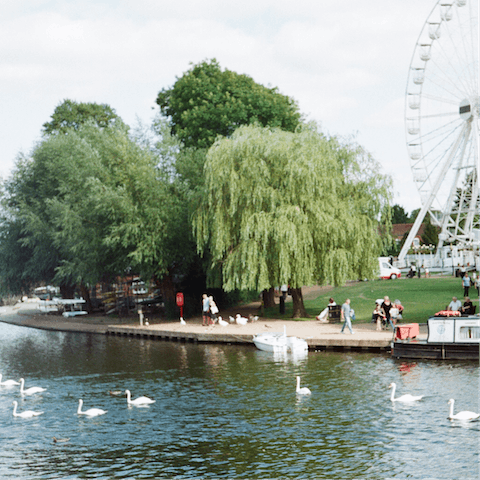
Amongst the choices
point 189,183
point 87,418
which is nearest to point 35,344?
point 189,183

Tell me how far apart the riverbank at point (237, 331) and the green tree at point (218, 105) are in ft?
45.0

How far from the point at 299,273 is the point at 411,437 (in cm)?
2051

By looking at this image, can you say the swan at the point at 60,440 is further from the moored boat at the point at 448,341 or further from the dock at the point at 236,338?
the dock at the point at 236,338

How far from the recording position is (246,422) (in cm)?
1912

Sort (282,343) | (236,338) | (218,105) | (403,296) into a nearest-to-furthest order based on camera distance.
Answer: (282,343) < (236,338) < (403,296) < (218,105)

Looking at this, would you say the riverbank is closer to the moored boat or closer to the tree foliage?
the moored boat

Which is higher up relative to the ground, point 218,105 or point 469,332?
point 218,105

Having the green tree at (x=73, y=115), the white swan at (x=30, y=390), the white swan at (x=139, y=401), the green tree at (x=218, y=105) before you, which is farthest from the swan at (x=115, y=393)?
the green tree at (x=73, y=115)

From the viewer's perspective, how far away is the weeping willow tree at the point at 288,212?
3734 cm

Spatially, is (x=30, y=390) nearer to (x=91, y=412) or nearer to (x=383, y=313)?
(x=91, y=412)

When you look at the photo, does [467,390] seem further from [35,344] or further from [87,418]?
[35,344]

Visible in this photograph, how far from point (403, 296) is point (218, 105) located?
18.1m

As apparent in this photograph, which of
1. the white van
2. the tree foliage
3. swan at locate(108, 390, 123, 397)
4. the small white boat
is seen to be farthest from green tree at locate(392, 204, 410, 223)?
swan at locate(108, 390, 123, 397)

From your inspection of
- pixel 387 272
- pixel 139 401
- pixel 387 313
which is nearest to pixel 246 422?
pixel 139 401
